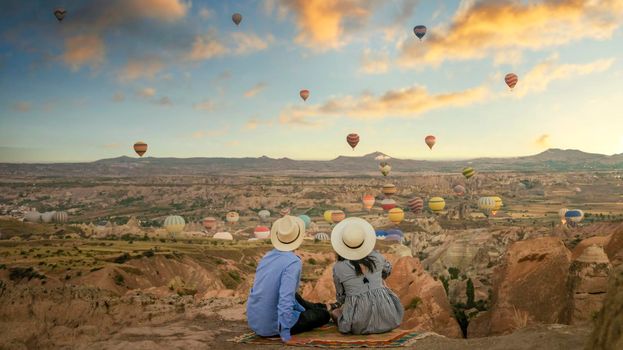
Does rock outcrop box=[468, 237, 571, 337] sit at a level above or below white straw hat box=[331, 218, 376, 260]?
below

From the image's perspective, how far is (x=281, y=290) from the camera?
7465mm

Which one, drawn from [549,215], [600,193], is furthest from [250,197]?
[600,193]

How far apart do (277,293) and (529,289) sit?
9.91 m

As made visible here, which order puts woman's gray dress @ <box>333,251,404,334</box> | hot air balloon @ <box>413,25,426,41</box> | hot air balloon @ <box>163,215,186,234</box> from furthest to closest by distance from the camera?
hot air balloon @ <box>163,215,186,234</box> < hot air balloon @ <box>413,25,426,41</box> < woman's gray dress @ <box>333,251,404,334</box>

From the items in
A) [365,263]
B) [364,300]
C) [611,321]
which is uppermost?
[611,321]

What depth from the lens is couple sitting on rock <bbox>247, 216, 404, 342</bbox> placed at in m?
7.61

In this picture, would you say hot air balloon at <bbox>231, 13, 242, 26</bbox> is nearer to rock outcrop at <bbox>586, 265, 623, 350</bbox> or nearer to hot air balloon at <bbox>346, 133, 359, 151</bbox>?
hot air balloon at <bbox>346, 133, 359, 151</bbox>

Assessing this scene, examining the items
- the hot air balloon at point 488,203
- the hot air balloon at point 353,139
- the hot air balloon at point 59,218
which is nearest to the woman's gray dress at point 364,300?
the hot air balloon at point 353,139

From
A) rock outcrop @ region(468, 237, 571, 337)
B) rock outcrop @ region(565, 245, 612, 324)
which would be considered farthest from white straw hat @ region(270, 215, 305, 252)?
rock outcrop @ region(468, 237, 571, 337)

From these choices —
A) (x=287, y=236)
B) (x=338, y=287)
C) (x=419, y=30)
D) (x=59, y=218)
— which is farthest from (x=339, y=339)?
(x=59, y=218)

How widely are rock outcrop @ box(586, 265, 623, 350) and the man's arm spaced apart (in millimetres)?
4072

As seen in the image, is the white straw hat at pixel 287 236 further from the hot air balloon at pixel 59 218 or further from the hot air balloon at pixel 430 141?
the hot air balloon at pixel 59 218

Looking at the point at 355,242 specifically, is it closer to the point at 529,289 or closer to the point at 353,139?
the point at 529,289

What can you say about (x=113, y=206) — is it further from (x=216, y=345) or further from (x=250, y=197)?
(x=216, y=345)
